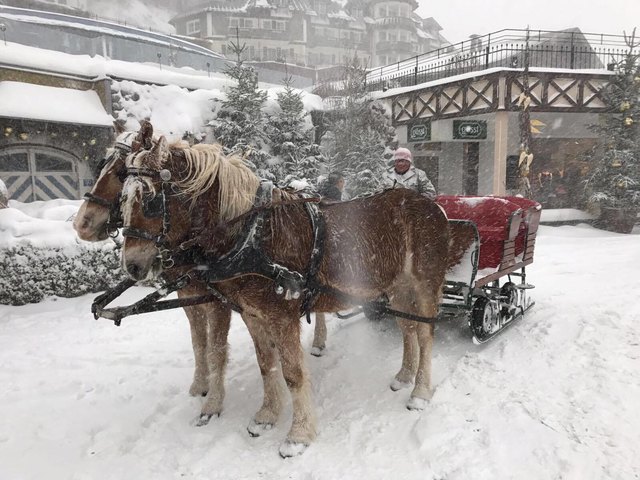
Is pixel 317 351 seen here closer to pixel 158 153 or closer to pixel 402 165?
pixel 402 165

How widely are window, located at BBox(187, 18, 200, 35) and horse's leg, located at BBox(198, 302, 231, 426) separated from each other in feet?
150

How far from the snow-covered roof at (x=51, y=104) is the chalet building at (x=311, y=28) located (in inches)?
1043

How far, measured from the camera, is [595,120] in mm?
16547

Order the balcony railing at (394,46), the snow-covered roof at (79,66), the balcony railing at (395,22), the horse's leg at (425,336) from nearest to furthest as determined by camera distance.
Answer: the horse's leg at (425,336)
the snow-covered roof at (79,66)
the balcony railing at (395,22)
the balcony railing at (394,46)

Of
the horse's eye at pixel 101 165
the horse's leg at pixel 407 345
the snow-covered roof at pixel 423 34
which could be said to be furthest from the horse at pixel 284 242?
the snow-covered roof at pixel 423 34

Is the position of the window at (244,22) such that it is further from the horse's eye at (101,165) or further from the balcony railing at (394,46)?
the horse's eye at (101,165)

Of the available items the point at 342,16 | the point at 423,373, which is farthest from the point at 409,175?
the point at 342,16

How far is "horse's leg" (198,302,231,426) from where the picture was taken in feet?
11.6

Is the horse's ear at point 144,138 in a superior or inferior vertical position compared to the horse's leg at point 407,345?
superior

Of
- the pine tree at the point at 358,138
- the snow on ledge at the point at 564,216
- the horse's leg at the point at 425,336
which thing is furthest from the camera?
the snow on ledge at the point at 564,216

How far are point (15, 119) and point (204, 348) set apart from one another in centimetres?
1075

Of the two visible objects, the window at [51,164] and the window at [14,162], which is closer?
the window at [14,162]

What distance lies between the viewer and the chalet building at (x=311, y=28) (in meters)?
40.8

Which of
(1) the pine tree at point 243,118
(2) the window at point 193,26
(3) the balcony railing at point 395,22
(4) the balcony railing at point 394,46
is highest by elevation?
(3) the balcony railing at point 395,22
